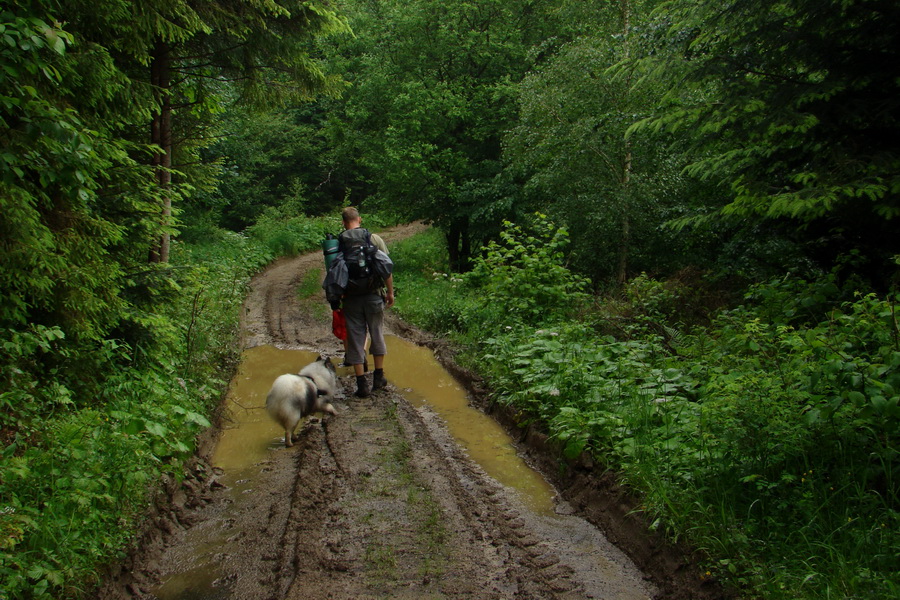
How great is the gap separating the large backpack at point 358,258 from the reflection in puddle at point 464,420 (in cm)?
161

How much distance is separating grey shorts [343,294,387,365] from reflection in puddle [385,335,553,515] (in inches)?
33.4

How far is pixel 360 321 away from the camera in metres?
7.21

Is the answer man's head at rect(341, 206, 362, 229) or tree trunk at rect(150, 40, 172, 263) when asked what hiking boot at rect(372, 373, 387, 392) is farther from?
tree trunk at rect(150, 40, 172, 263)

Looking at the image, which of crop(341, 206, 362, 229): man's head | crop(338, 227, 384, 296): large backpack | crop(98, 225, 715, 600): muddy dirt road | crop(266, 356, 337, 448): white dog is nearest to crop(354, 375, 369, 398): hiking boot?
crop(266, 356, 337, 448): white dog

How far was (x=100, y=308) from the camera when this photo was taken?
4.86 m

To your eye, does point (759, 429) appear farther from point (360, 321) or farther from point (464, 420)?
point (360, 321)

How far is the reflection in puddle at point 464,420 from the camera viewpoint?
4926 millimetres

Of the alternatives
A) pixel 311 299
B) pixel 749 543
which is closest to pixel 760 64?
pixel 749 543

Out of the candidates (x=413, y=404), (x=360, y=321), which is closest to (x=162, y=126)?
(x=360, y=321)

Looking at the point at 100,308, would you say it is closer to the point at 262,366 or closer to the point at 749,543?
the point at 262,366

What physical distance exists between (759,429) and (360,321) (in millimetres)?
4723

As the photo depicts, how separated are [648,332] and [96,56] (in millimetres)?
6879

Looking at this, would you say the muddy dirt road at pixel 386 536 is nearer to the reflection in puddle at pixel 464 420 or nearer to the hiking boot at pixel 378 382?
the reflection in puddle at pixel 464 420

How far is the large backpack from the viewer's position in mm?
6789
